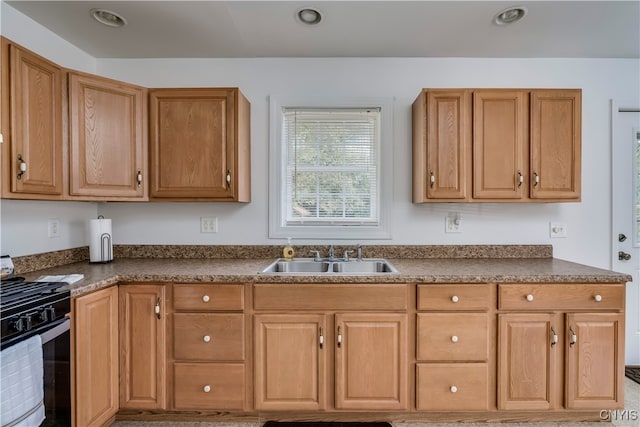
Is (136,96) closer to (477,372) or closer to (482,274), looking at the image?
(482,274)

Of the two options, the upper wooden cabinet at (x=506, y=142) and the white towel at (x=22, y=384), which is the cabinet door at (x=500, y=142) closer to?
the upper wooden cabinet at (x=506, y=142)

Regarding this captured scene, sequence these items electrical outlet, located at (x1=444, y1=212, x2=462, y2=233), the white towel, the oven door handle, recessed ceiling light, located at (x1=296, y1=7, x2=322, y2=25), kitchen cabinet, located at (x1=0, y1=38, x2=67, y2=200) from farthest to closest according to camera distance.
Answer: electrical outlet, located at (x1=444, y1=212, x2=462, y2=233) < recessed ceiling light, located at (x1=296, y1=7, x2=322, y2=25) < kitchen cabinet, located at (x1=0, y1=38, x2=67, y2=200) < the oven door handle < the white towel

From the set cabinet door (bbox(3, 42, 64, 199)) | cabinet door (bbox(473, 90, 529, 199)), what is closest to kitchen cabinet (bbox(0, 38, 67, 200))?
cabinet door (bbox(3, 42, 64, 199))

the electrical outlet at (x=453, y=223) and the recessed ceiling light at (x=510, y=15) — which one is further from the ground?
the recessed ceiling light at (x=510, y=15)

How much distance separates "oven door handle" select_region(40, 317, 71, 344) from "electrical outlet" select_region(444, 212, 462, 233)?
2411mm

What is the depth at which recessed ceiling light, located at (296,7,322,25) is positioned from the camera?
194 cm

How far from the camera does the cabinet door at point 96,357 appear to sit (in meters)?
1.60

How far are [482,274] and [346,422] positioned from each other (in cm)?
120

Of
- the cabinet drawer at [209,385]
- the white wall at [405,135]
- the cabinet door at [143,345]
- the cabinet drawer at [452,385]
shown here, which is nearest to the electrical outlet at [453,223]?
the white wall at [405,135]

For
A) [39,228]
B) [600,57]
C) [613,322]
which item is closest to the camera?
[613,322]

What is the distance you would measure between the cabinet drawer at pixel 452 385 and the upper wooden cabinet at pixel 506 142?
107cm

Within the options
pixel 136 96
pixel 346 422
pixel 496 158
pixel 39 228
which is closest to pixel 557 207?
pixel 496 158

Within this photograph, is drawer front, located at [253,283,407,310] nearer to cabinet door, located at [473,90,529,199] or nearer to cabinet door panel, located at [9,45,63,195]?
cabinet door, located at [473,90,529,199]

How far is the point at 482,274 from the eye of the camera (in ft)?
6.20
